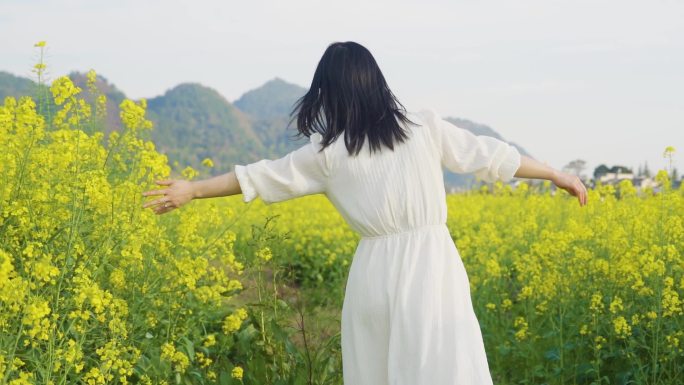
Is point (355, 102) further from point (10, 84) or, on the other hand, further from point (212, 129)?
point (212, 129)

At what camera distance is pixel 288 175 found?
8.93ft

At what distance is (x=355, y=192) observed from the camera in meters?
2.67

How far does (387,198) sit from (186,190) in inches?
24.7

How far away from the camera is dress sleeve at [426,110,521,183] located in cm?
269

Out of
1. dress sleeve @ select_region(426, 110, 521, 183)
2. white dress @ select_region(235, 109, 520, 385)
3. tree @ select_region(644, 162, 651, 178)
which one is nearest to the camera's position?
white dress @ select_region(235, 109, 520, 385)

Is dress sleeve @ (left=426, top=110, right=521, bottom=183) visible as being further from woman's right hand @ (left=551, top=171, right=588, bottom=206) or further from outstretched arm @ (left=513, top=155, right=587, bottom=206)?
woman's right hand @ (left=551, top=171, right=588, bottom=206)

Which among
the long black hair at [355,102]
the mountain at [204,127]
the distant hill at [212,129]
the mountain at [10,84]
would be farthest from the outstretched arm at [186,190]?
the mountain at [204,127]

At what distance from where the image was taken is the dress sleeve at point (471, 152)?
269cm

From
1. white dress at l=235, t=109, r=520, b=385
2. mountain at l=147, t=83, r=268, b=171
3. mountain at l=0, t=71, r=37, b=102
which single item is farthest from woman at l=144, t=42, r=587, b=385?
mountain at l=147, t=83, r=268, b=171

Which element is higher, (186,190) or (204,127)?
(204,127)

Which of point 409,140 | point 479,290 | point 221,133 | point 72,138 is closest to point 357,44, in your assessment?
point 409,140

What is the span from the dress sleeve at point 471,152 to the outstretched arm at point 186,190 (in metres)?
0.66

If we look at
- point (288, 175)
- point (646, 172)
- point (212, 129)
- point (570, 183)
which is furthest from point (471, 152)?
point (212, 129)

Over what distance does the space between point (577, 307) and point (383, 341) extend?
2446mm
